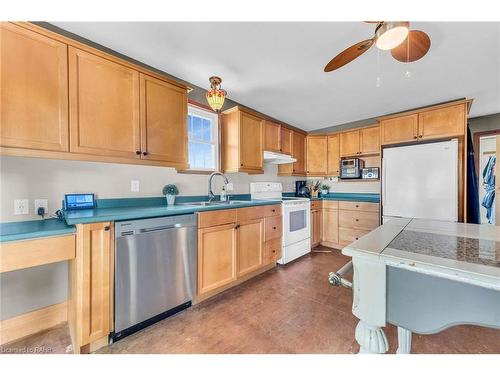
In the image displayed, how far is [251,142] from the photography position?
2.87 metres

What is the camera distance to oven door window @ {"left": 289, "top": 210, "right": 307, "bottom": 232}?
9.94 ft

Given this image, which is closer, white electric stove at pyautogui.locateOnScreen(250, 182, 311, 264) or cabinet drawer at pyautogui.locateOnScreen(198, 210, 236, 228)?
cabinet drawer at pyautogui.locateOnScreen(198, 210, 236, 228)

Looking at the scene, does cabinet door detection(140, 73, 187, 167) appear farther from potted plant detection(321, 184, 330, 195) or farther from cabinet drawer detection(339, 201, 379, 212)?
potted plant detection(321, 184, 330, 195)

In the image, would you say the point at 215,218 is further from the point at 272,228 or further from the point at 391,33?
the point at 391,33

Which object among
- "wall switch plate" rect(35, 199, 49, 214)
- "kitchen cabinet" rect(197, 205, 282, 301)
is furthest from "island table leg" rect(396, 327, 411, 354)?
"wall switch plate" rect(35, 199, 49, 214)

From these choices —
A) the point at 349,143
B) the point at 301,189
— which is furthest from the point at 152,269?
the point at 349,143

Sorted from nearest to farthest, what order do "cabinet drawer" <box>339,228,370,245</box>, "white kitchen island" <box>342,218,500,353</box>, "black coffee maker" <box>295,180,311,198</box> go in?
"white kitchen island" <box>342,218,500,353</box> < "cabinet drawer" <box>339,228,370,245</box> < "black coffee maker" <box>295,180,311,198</box>

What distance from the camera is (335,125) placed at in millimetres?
4027

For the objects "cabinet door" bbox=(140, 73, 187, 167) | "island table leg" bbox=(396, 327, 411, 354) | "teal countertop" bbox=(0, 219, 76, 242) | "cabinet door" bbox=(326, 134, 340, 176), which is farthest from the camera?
"cabinet door" bbox=(326, 134, 340, 176)

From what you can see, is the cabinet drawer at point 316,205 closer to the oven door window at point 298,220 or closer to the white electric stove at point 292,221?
the white electric stove at point 292,221

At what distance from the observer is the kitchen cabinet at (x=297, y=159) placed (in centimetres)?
371

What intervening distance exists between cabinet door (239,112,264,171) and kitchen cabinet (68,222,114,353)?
1737 millimetres
